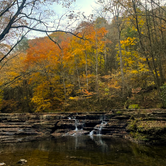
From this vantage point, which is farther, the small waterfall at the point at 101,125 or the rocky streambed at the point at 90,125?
the small waterfall at the point at 101,125

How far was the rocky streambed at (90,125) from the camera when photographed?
931 centimetres

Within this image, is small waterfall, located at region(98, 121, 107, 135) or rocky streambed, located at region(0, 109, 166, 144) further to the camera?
small waterfall, located at region(98, 121, 107, 135)

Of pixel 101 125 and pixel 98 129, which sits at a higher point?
pixel 101 125

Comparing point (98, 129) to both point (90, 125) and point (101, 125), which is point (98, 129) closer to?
point (101, 125)

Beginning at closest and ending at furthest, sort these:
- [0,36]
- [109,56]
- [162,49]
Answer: [0,36], [162,49], [109,56]

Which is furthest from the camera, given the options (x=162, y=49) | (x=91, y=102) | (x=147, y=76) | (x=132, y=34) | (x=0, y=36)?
(x=132, y=34)

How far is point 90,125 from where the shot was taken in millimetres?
13328

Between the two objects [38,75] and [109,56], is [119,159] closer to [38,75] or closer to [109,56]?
[38,75]

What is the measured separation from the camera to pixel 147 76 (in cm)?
1520

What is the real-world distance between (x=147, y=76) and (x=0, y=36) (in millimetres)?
13781

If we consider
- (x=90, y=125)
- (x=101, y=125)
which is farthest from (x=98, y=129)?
(x=90, y=125)

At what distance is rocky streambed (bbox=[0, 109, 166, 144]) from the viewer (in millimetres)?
9312

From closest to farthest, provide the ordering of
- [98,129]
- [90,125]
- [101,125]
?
[98,129] → [101,125] → [90,125]

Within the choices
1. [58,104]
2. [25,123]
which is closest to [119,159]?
[25,123]
